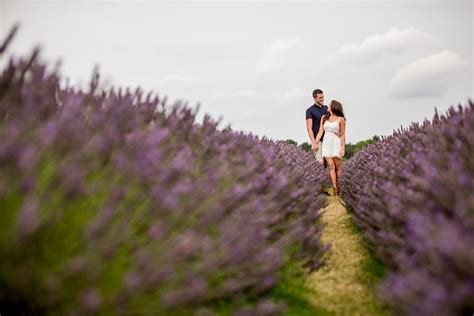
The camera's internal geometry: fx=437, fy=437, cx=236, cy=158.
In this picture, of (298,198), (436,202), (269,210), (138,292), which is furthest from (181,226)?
(298,198)

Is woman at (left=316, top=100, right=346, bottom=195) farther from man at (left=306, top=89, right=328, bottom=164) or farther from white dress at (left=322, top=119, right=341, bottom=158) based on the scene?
man at (left=306, top=89, right=328, bottom=164)

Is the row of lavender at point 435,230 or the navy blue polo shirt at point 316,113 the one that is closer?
the row of lavender at point 435,230

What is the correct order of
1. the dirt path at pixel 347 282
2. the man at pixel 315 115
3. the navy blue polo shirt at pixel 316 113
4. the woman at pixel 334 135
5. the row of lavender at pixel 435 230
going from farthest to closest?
the navy blue polo shirt at pixel 316 113, the man at pixel 315 115, the woman at pixel 334 135, the dirt path at pixel 347 282, the row of lavender at pixel 435 230

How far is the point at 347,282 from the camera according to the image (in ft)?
10.3

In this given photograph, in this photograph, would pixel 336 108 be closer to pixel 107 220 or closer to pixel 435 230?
pixel 435 230

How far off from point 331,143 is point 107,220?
7189 mm

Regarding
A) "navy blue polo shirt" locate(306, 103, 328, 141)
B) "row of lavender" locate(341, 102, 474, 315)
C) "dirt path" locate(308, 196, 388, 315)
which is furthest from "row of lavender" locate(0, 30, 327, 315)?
"navy blue polo shirt" locate(306, 103, 328, 141)

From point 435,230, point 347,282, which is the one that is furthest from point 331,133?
point 435,230

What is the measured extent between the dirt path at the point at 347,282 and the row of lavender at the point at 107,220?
489mm

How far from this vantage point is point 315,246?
3014 mm

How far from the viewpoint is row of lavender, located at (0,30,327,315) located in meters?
1.42

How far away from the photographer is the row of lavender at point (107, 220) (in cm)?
142

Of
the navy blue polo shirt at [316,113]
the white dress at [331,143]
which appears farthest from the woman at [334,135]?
the navy blue polo shirt at [316,113]

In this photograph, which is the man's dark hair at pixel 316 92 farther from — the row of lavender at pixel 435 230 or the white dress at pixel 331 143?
the row of lavender at pixel 435 230
